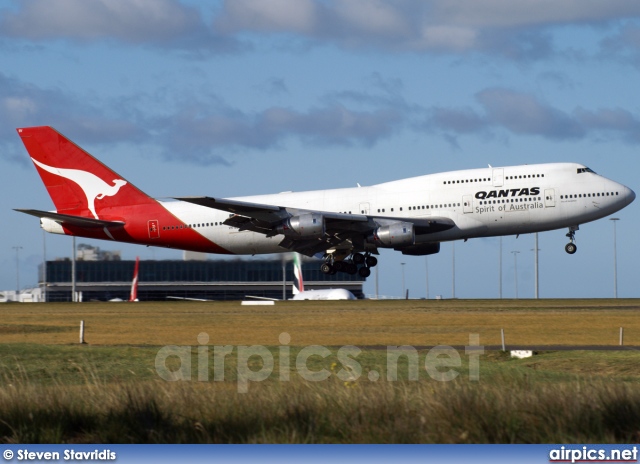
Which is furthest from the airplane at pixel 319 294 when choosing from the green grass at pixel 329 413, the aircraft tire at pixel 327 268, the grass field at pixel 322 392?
the green grass at pixel 329 413

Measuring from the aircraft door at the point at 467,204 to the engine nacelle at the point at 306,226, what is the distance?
292 inches

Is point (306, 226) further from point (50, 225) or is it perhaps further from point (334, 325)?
point (50, 225)

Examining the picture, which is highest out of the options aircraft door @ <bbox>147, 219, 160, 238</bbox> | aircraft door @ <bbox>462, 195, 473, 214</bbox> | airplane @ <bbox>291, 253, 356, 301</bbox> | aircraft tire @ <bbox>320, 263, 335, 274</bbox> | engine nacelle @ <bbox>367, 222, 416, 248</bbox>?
aircraft door @ <bbox>462, 195, 473, 214</bbox>

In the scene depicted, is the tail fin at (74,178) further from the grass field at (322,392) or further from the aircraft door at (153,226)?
the grass field at (322,392)

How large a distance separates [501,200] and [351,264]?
964 centimetres

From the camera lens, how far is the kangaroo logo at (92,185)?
57.8 meters

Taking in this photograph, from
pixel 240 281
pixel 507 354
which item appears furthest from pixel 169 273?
pixel 507 354

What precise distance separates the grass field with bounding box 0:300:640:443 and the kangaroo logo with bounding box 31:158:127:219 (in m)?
18.6

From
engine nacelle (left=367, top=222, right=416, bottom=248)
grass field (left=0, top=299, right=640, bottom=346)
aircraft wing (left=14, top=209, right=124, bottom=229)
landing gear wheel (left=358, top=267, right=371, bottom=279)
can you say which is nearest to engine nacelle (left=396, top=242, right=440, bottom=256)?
landing gear wheel (left=358, top=267, right=371, bottom=279)

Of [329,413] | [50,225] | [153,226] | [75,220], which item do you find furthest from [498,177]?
[329,413]

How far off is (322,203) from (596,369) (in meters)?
30.7

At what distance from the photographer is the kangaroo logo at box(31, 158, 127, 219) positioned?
2274 inches

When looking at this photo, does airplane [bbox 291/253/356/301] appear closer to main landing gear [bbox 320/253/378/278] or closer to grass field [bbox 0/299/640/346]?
main landing gear [bbox 320/253/378/278]

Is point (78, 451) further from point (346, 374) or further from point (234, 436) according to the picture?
point (346, 374)
